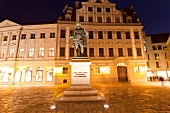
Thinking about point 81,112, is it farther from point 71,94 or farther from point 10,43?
point 10,43

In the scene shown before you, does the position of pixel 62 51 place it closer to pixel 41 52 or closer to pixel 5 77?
pixel 41 52

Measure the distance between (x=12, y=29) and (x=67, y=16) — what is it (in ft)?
39.6

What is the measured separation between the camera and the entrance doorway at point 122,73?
23.2 metres

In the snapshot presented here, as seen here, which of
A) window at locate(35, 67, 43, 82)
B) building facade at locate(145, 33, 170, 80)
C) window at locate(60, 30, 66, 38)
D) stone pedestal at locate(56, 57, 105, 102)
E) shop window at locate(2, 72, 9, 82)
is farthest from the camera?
building facade at locate(145, 33, 170, 80)

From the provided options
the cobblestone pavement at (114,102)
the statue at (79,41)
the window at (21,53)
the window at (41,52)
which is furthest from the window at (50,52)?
the statue at (79,41)

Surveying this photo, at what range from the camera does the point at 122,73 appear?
23.4 metres

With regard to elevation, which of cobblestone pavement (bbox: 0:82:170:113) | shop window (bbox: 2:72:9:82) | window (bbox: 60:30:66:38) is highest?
window (bbox: 60:30:66:38)

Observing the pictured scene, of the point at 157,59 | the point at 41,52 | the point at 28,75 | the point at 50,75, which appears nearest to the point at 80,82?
the point at 50,75

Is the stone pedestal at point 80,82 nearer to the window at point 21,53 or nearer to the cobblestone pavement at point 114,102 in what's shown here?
the cobblestone pavement at point 114,102

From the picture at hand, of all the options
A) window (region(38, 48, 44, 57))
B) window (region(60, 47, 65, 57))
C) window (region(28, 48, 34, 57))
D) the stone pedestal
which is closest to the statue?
the stone pedestal

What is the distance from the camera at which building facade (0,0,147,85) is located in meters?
23.0

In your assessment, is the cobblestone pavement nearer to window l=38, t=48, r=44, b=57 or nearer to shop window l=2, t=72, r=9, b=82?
window l=38, t=48, r=44, b=57

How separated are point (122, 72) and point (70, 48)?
1138 centimetres

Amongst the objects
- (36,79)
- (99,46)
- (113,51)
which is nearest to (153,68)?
(113,51)
